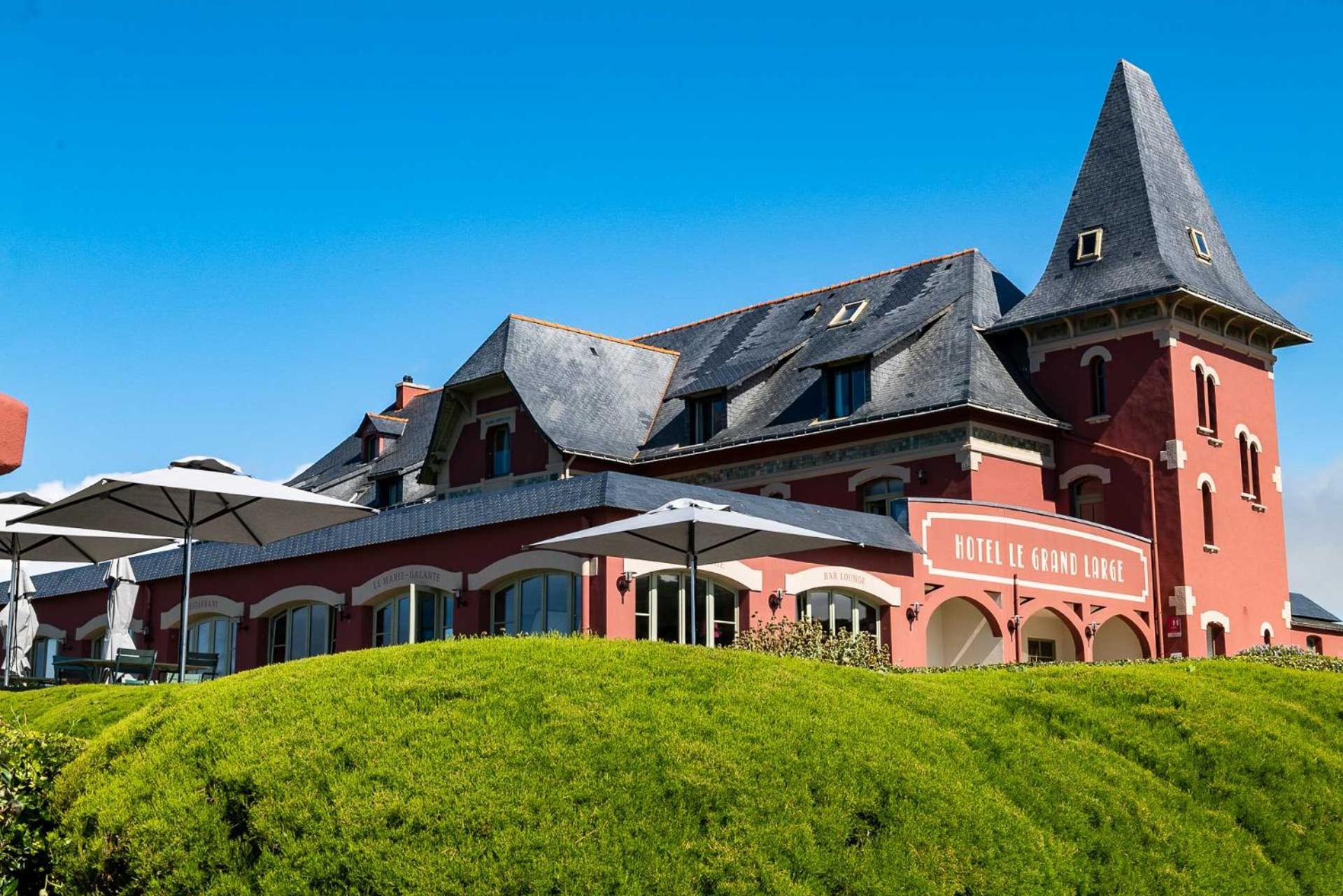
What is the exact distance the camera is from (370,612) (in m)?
27.8

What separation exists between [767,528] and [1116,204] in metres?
22.0

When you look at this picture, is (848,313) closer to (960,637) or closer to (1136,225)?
(1136,225)

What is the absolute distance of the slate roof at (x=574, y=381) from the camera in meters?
37.5

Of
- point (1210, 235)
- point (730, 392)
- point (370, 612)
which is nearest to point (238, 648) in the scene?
point (370, 612)

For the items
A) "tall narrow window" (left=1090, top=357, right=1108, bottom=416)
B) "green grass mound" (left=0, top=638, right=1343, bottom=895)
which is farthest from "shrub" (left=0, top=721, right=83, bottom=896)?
"tall narrow window" (left=1090, top=357, right=1108, bottom=416)

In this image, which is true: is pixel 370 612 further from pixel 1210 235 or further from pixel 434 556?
pixel 1210 235

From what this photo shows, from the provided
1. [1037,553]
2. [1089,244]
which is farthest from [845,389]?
[1089,244]

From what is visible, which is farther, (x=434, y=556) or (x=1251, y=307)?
(x=1251, y=307)

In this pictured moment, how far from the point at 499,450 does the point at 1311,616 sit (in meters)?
27.7

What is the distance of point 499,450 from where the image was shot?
1523 inches

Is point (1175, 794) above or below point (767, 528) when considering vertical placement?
below

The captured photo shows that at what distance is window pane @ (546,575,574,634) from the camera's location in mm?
24109

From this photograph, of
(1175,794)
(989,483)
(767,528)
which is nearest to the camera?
Answer: (1175,794)

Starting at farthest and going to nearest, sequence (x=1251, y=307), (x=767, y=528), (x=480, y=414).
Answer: (x=480, y=414), (x=1251, y=307), (x=767, y=528)
